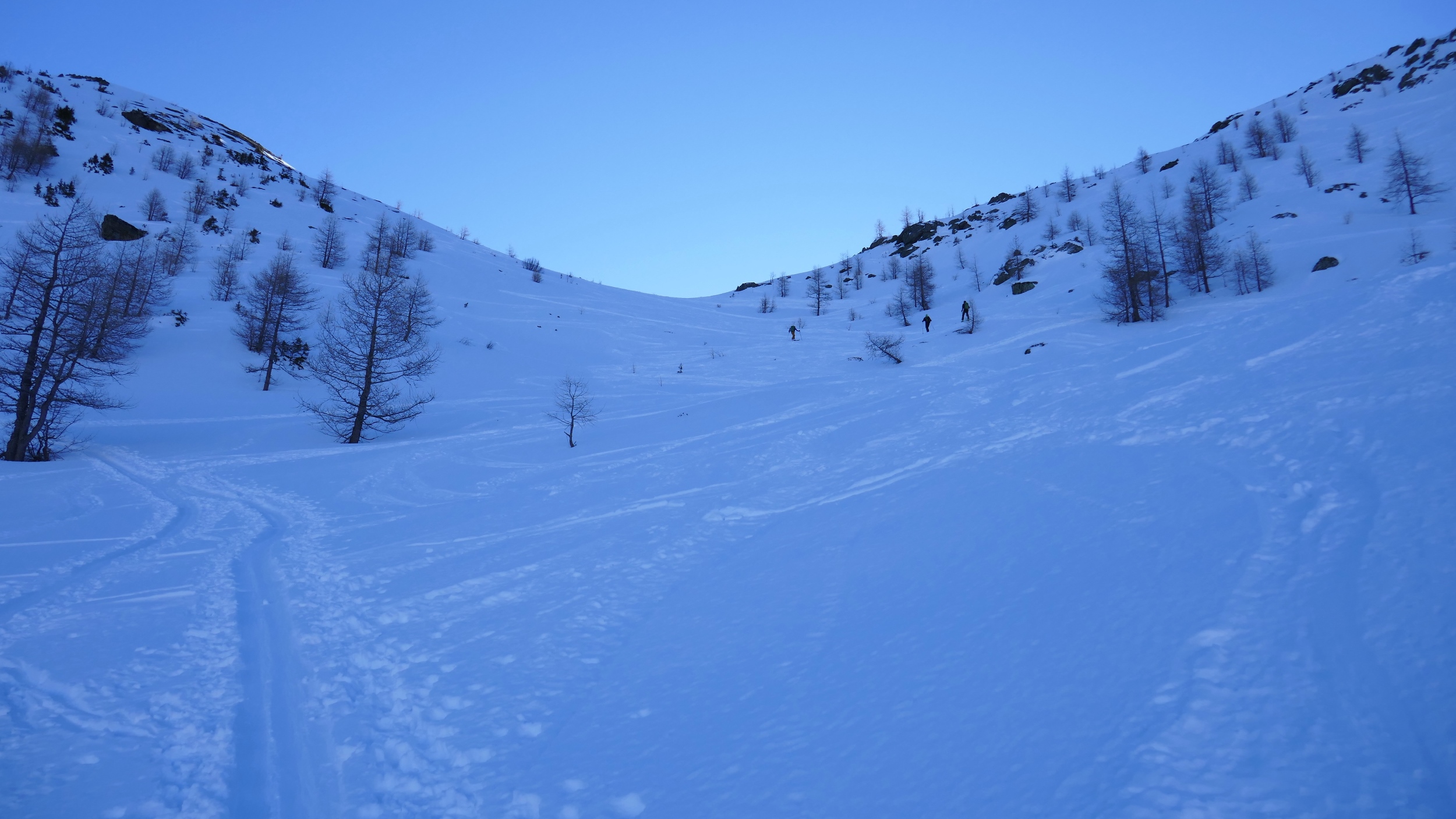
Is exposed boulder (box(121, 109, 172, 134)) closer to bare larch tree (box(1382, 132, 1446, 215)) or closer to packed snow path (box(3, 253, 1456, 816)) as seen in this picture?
packed snow path (box(3, 253, 1456, 816))

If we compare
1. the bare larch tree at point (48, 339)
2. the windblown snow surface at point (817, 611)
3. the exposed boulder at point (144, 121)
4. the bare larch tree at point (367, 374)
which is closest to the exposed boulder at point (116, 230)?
the bare larch tree at point (48, 339)

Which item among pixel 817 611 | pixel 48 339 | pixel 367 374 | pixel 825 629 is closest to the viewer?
pixel 825 629

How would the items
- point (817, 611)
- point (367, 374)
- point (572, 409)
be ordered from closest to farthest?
point (817, 611) < point (572, 409) < point (367, 374)

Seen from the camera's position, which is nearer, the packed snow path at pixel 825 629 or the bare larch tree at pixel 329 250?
the packed snow path at pixel 825 629

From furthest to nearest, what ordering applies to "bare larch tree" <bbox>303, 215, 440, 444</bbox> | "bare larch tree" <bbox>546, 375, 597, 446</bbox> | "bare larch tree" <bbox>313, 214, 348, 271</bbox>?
"bare larch tree" <bbox>313, 214, 348, 271</bbox>, "bare larch tree" <bbox>303, 215, 440, 444</bbox>, "bare larch tree" <bbox>546, 375, 597, 446</bbox>

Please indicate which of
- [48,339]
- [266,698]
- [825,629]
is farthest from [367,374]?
[825,629]

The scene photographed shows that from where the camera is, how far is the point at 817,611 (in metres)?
5.93

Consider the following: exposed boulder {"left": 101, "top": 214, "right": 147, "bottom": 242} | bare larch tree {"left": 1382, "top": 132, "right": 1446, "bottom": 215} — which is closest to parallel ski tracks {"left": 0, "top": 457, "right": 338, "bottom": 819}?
exposed boulder {"left": 101, "top": 214, "right": 147, "bottom": 242}

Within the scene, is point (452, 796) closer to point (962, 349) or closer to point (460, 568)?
point (460, 568)

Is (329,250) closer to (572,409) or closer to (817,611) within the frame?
(572,409)

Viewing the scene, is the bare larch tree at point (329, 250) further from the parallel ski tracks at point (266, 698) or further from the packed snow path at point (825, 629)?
the parallel ski tracks at point (266, 698)

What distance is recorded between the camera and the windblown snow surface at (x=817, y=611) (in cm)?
347

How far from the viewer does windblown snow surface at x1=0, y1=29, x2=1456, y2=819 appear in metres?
3.47

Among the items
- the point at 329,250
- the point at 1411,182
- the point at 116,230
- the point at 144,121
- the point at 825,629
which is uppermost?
the point at 144,121
